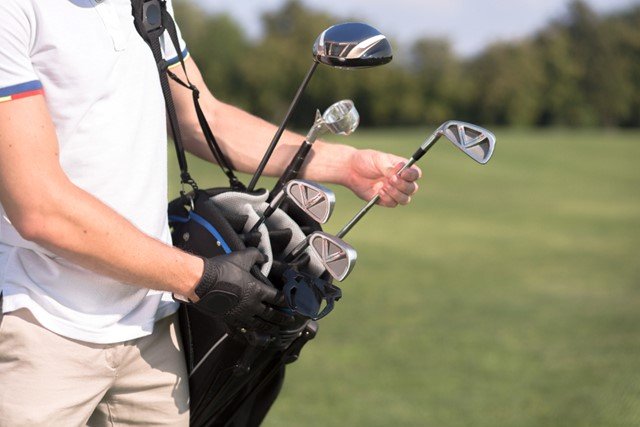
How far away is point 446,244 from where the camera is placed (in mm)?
15859

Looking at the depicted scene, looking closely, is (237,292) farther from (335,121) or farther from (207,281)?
(335,121)

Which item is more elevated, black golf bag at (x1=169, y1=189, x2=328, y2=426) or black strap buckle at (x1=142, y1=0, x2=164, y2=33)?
black strap buckle at (x1=142, y1=0, x2=164, y2=33)

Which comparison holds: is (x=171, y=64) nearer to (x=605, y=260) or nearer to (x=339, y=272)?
(x=339, y=272)

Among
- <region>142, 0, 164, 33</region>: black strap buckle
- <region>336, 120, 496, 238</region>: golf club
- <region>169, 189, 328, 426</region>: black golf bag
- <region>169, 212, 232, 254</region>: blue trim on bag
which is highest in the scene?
<region>142, 0, 164, 33</region>: black strap buckle

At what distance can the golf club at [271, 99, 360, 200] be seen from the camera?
2.57 metres

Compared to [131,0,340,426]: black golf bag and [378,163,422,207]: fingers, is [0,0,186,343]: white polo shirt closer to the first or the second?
[131,0,340,426]: black golf bag

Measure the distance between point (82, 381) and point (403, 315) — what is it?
25.4ft

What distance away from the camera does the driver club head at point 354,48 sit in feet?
7.72

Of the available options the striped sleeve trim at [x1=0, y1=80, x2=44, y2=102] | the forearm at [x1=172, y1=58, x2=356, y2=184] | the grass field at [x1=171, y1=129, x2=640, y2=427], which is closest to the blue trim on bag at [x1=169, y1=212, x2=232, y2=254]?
the forearm at [x1=172, y1=58, x2=356, y2=184]

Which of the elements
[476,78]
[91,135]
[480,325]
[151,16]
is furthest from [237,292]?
[476,78]

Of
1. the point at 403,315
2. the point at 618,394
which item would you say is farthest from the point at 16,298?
the point at 403,315

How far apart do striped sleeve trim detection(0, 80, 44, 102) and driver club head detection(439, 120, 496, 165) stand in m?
0.96

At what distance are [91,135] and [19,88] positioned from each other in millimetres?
218

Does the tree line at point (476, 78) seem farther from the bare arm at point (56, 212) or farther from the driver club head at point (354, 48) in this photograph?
Answer: the bare arm at point (56, 212)
